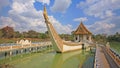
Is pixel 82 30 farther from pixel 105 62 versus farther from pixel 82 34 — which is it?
pixel 105 62

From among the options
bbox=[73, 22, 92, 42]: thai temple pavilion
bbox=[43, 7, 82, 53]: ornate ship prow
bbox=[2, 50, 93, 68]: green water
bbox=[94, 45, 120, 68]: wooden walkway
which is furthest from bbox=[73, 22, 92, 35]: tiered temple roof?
bbox=[94, 45, 120, 68]: wooden walkway

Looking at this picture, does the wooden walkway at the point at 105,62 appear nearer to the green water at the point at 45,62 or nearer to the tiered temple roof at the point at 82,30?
the green water at the point at 45,62

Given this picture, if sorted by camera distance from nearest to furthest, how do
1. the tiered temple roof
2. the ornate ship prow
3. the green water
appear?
the green water
the ornate ship prow
the tiered temple roof

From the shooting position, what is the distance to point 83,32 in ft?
121

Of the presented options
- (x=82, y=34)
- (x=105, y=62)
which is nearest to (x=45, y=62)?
(x=105, y=62)

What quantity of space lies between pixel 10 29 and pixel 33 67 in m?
42.0

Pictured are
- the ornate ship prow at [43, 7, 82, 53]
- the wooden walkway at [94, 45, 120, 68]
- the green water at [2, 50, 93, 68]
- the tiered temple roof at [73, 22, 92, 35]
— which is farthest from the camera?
the tiered temple roof at [73, 22, 92, 35]

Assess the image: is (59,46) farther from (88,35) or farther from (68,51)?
(88,35)

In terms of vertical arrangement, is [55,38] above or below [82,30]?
below

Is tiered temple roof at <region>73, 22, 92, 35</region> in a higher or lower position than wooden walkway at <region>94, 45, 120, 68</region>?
higher

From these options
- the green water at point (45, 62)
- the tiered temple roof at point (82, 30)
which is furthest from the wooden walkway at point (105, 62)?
the tiered temple roof at point (82, 30)

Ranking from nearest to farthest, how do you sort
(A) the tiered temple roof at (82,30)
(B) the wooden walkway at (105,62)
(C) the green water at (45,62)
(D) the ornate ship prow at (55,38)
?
(B) the wooden walkway at (105,62)
(C) the green water at (45,62)
(D) the ornate ship prow at (55,38)
(A) the tiered temple roof at (82,30)

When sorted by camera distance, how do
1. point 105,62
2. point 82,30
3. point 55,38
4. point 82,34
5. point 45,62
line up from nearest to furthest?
point 105,62 < point 45,62 < point 55,38 < point 82,34 < point 82,30

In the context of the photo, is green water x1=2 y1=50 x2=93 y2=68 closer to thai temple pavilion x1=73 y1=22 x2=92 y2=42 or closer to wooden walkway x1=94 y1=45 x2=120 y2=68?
wooden walkway x1=94 y1=45 x2=120 y2=68
